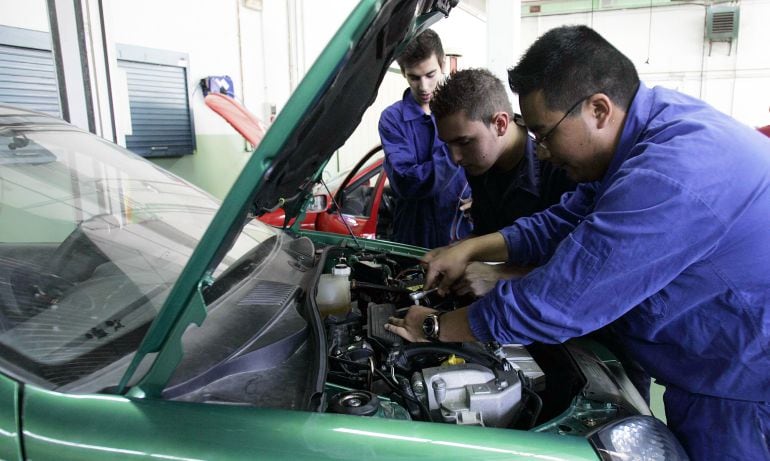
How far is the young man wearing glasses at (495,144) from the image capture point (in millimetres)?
2045

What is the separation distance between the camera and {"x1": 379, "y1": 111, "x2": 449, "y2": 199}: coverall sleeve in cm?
267

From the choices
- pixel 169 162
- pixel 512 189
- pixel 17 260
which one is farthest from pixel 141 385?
pixel 169 162

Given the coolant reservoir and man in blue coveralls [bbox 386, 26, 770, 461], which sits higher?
man in blue coveralls [bbox 386, 26, 770, 461]

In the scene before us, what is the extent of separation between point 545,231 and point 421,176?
973 mm

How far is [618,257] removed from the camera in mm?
1075

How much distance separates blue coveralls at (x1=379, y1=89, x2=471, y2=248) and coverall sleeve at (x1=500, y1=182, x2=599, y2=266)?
0.90 metres

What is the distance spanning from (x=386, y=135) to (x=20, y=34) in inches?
106

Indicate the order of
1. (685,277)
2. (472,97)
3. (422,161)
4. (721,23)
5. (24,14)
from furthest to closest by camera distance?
(721,23) < (24,14) < (422,161) < (472,97) < (685,277)

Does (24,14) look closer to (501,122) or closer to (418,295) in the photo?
(501,122)

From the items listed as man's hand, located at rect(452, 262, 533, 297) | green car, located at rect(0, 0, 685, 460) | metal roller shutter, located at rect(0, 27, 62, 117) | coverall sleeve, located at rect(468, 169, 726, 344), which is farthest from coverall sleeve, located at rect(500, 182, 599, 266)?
metal roller shutter, located at rect(0, 27, 62, 117)

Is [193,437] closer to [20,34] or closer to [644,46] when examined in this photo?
[20,34]

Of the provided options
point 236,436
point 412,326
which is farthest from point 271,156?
point 412,326

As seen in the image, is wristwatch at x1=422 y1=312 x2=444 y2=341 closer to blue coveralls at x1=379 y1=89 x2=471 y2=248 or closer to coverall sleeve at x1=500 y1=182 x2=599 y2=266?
coverall sleeve at x1=500 y1=182 x2=599 y2=266

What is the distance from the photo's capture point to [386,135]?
2.84 metres
